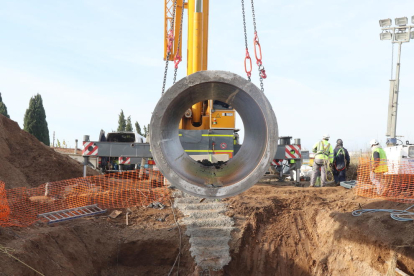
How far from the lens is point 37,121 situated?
28188 millimetres

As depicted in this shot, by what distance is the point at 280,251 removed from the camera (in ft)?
22.6

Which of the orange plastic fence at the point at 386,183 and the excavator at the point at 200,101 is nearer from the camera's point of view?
the excavator at the point at 200,101

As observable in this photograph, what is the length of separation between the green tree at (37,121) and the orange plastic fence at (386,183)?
25.2m

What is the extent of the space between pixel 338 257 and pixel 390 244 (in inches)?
36.5

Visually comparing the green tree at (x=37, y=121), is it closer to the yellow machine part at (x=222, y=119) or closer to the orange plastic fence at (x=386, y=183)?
the yellow machine part at (x=222, y=119)

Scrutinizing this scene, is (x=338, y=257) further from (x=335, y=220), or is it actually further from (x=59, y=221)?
(x=59, y=221)

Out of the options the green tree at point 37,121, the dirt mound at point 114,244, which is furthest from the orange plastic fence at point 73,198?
the green tree at point 37,121

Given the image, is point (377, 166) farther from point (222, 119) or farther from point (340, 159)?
point (222, 119)

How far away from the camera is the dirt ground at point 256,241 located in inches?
222

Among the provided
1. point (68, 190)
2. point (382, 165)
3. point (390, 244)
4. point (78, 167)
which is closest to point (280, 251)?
point (390, 244)

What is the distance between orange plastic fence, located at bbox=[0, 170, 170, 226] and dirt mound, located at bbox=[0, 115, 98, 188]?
10.4 feet

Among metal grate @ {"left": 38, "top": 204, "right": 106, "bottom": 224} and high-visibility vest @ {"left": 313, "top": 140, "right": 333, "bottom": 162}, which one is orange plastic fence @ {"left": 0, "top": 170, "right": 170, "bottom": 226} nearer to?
metal grate @ {"left": 38, "top": 204, "right": 106, "bottom": 224}

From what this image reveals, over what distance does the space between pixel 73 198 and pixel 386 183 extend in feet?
22.5

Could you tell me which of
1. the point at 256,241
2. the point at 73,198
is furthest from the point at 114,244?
the point at 256,241
